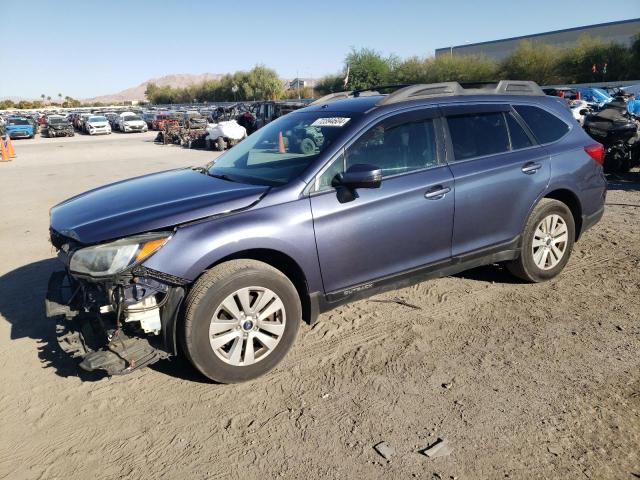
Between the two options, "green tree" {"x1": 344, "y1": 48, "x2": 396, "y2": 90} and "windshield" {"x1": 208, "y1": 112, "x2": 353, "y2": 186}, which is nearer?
"windshield" {"x1": 208, "y1": 112, "x2": 353, "y2": 186}

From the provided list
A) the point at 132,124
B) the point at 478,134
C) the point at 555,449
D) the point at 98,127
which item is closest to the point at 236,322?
the point at 555,449

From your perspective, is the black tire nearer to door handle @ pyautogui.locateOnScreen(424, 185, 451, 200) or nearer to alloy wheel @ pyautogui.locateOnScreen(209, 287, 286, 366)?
door handle @ pyautogui.locateOnScreen(424, 185, 451, 200)

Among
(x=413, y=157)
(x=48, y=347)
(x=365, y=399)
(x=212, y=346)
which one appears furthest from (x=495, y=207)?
(x=48, y=347)

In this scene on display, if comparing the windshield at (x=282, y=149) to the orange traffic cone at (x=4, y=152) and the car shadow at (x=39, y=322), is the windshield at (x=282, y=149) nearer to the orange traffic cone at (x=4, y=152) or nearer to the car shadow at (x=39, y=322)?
the car shadow at (x=39, y=322)

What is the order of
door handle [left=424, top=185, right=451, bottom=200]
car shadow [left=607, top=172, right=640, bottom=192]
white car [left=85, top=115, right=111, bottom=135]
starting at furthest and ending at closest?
white car [left=85, top=115, right=111, bottom=135] < car shadow [left=607, top=172, right=640, bottom=192] < door handle [left=424, top=185, right=451, bottom=200]

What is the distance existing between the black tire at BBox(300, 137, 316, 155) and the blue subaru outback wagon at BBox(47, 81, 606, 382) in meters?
0.02

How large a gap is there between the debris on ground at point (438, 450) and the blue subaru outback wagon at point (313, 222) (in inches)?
47.3

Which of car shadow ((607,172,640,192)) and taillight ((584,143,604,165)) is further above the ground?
taillight ((584,143,604,165))

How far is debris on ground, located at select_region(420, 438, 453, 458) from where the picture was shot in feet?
8.56

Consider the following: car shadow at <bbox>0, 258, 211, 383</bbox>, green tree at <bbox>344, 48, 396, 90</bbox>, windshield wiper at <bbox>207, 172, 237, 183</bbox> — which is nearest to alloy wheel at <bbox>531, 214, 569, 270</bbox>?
windshield wiper at <bbox>207, 172, 237, 183</bbox>

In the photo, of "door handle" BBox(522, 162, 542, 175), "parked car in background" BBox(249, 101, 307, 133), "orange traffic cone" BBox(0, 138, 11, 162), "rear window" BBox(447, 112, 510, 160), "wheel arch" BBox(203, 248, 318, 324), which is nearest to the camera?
"wheel arch" BBox(203, 248, 318, 324)

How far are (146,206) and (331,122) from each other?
157 centimetres

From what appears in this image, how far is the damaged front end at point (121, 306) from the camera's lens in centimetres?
298

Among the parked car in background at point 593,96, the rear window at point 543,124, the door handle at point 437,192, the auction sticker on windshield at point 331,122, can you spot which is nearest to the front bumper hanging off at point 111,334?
the auction sticker on windshield at point 331,122
